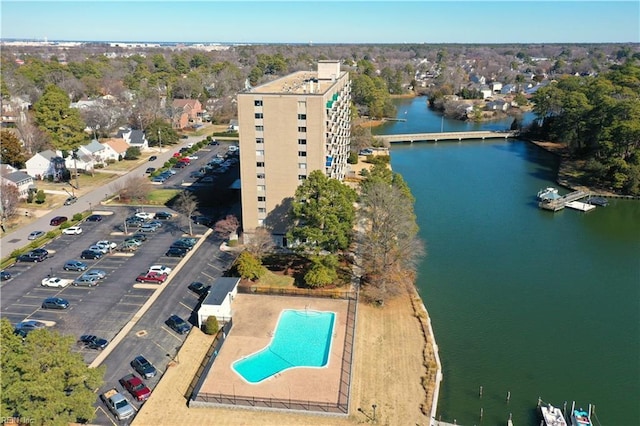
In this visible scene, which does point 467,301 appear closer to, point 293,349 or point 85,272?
point 293,349

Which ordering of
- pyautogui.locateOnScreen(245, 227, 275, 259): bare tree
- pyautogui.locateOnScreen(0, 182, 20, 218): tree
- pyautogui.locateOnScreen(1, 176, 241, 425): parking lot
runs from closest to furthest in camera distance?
pyautogui.locateOnScreen(1, 176, 241, 425): parking lot → pyautogui.locateOnScreen(245, 227, 275, 259): bare tree → pyautogui.locateOnScreen(0, 182, 20, 218): tree

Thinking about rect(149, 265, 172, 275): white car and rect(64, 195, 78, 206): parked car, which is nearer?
rect(149, 265, 172, 275): white car

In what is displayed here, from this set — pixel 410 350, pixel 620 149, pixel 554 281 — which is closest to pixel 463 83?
pixel 620 149

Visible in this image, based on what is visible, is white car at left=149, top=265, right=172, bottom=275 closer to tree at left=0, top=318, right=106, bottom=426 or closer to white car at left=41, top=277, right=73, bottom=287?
white car at left=41, top=277, right=73, bottom=287

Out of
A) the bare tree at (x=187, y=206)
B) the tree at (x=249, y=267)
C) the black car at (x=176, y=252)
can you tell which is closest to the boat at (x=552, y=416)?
the tree at (x=249, y=267)

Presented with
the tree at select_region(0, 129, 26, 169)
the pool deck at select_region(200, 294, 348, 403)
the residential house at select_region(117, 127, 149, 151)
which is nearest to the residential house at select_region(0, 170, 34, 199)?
the tree at select_region(0, 129, 26, 169)

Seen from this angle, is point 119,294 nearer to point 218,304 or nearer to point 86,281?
point 86,281

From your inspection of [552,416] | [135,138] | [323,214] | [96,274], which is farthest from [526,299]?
[135,138]
